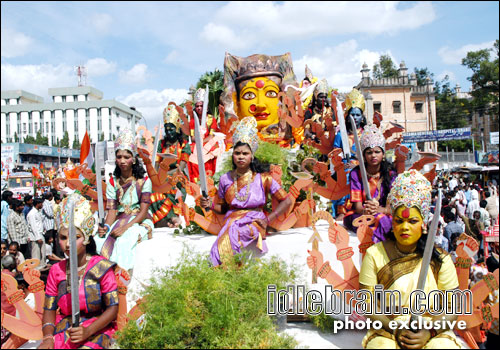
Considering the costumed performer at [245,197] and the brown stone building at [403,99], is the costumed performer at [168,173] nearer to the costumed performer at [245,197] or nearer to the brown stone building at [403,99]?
the costumed performer at [245,197]

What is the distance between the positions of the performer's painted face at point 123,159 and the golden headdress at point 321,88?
5324 millimetres

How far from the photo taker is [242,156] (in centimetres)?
459

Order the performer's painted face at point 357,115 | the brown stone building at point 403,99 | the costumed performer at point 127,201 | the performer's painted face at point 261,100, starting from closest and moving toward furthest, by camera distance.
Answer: the costumed performer at point 127,201 → the performer's painted face at point 357,115 → the performer's painted face at point 261,100 → the brown stone building at point 403,99

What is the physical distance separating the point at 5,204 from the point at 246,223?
563 cm

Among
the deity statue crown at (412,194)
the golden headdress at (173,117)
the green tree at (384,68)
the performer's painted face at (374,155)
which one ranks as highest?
the green tree at (384,68)

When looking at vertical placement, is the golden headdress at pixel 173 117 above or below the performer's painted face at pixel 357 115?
above

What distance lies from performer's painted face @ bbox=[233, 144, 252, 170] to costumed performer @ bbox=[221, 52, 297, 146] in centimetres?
302

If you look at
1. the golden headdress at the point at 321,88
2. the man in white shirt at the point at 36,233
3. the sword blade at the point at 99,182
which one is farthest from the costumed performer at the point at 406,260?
the man in white shirt at the point at 36,233

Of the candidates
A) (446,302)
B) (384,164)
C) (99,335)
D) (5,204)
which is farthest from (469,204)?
(5,204)

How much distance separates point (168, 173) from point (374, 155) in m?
3.79

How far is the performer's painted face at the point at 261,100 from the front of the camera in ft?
25.8

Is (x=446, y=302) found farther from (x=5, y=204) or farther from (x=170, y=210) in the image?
(x=5, y=204)

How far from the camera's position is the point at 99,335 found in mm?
2980

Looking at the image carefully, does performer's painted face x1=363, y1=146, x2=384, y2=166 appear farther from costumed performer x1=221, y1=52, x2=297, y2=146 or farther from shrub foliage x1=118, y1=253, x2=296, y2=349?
costumed performer x1=221, y1=52, x2=297, y2=146
